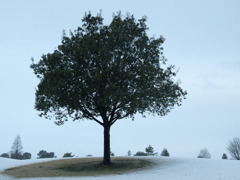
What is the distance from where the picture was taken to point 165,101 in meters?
36.2

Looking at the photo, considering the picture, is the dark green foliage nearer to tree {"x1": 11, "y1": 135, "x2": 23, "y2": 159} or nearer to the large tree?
tree {"x1": 11, "y1": 135, "x2": 23, "y2": 159}

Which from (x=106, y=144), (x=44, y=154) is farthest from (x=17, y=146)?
(x=106, y=144)

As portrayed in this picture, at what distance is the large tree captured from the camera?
3256 centimetres

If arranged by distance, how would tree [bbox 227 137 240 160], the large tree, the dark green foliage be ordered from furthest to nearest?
the dark green foliage < tree [bbox 227 137 240 160] < the large tree

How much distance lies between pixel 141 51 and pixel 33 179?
62.3 ft

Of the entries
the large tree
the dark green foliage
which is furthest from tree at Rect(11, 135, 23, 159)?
the large tree

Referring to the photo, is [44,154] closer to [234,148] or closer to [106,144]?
[234,148]

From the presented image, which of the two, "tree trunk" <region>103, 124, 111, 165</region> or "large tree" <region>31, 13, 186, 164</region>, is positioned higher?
"large tree" <region>31, 13, 186, 164</region>

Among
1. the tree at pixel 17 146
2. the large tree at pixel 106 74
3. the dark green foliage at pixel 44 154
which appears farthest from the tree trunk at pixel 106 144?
the dark green foliage at pixel 44 154

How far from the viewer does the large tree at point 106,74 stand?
3256cm

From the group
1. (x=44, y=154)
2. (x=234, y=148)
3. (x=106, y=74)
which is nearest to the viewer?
(x=106, y=74)

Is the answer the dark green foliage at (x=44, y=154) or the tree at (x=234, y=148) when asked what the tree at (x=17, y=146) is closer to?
the dark green foliage at (x=44, y=154)

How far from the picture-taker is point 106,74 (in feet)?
110

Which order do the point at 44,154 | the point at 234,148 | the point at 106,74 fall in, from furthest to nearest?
1. the point at 44,154
2. the point at 234,148
3. the point at 106,74
